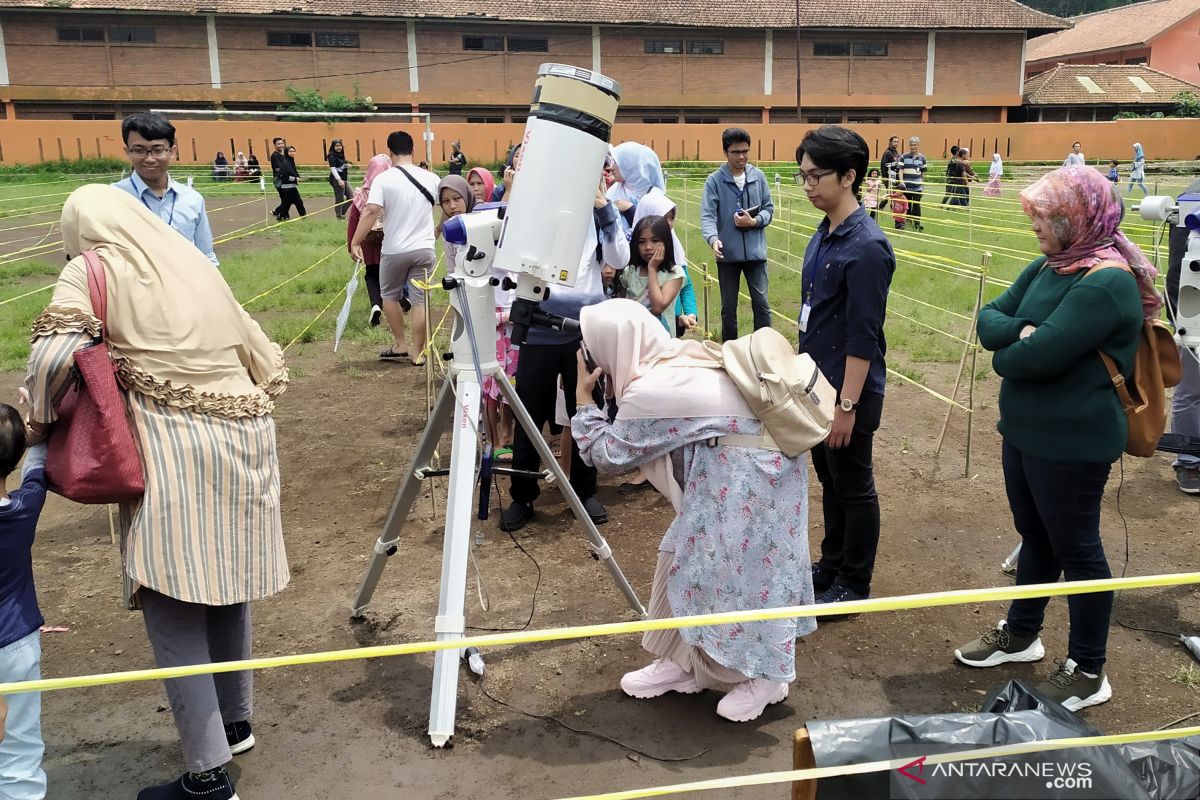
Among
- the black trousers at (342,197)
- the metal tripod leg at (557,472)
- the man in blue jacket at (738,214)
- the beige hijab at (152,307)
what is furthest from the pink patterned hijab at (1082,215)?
the black trousers at (342,197)

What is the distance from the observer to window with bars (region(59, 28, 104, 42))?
31094mm

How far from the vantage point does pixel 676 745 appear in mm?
2826

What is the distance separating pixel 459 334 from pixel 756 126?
101 feet

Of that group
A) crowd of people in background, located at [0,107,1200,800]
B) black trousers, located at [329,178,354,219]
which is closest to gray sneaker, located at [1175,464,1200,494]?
crowd of people in background, located at [0,107,1200,800]

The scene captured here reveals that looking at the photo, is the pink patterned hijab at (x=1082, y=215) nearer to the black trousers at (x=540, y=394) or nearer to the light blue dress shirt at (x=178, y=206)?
the black trousers at (x=540, y=394)

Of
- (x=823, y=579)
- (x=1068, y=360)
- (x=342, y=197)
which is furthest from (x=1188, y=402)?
(x=342, y=197)

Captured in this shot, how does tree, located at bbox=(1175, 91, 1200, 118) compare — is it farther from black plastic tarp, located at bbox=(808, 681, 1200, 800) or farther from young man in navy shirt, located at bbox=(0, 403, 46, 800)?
young man in navy shirt, located at bbox=(0, 403, 46, 800)

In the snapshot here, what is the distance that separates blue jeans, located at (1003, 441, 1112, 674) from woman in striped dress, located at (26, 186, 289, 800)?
229 centimetres

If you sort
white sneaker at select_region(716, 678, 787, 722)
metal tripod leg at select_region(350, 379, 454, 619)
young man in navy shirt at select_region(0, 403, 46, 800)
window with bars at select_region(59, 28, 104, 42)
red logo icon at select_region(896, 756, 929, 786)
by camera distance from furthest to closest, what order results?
window with bars at select_region(59, 28, 104, 42) < metal tripod leg at select_region(350, 379, 454, 619) < white sneaker at select_region(716, 678, 787, 722) < young man in navy shirt at select_region(0, 403, 46, 800) < red logo icon at select_region(896, 756, 929, 786)

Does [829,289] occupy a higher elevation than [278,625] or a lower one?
higher

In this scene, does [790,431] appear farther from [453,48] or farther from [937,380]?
[453,48]

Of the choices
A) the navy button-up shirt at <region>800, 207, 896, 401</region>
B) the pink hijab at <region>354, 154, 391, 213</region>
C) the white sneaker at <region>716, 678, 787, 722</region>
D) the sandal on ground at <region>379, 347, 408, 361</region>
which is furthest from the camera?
the sandal on ground at <region>379, 347, 408, 361</region>

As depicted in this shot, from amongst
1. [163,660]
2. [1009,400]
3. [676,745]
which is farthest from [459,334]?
[1009,400]

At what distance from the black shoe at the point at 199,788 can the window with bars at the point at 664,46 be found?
3482 cm
